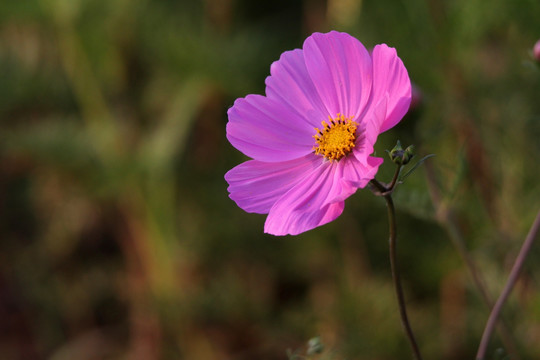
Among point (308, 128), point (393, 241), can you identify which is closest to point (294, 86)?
point (308, 128)

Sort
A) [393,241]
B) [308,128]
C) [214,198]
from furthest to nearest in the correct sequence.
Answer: [214,198] < [308,128] < [393,241]

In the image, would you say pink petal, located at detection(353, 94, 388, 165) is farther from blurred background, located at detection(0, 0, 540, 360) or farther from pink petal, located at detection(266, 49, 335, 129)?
blurred background, located at detection(0, 0, 540, 360)

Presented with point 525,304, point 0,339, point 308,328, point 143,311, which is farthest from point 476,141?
point 0,339

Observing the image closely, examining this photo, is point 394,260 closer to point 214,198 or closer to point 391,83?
point 391,83

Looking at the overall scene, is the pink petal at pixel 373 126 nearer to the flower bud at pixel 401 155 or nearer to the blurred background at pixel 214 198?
the flower bud at pixel 401 155

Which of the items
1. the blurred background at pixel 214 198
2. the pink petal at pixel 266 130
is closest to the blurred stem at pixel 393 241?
the pink petal at pixel 266 130

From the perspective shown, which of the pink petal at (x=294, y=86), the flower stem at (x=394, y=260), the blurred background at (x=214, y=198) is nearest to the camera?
the flower stem at (x=394, y=260)
